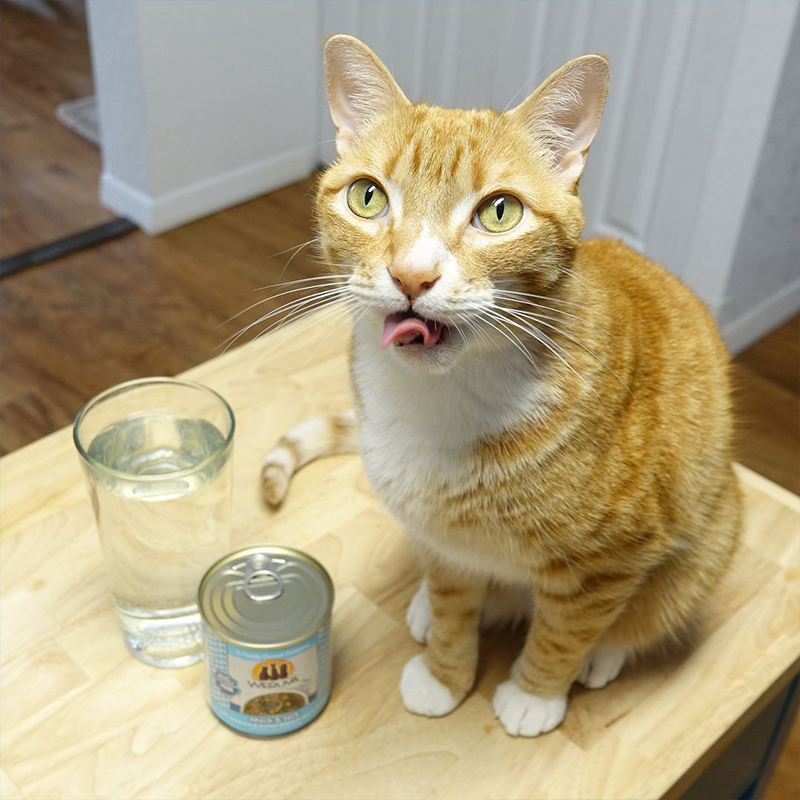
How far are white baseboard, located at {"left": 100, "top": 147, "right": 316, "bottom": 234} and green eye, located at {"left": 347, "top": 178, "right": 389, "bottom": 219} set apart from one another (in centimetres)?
162

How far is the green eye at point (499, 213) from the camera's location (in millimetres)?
705

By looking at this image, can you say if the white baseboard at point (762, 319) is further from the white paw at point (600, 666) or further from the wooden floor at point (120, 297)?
the white paw at point (600, 666)

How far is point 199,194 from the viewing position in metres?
2.34

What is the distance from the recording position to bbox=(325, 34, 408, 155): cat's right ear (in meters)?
0.75

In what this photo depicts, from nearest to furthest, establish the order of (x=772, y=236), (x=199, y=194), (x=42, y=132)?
1. (x=772, y=236)
2. (x=199, y=194)
3. (x=42, y=132)

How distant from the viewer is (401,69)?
228 centimetres

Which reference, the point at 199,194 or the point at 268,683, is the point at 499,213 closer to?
the point at 268,683

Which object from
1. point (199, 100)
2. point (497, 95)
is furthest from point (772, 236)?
point (199, 100)

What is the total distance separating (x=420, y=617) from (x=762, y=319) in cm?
146

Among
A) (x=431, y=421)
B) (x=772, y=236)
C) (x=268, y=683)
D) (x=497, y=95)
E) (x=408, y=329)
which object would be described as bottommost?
(x=772, y=236)

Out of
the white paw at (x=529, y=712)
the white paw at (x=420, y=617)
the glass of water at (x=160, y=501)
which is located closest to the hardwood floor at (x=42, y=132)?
the glass of water at (x=160, y=501)

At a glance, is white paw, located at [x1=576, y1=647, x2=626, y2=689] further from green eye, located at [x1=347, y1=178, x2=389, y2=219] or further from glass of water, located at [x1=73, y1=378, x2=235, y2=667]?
green eye, located at [x1=347, y1=178, x2=389, y2=219]

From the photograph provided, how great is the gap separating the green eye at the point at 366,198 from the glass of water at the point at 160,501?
0.81 ft

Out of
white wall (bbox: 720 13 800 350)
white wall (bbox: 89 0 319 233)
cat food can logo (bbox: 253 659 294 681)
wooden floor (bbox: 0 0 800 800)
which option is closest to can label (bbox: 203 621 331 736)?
cat food can logo (bbox: 253 659 294 681)
